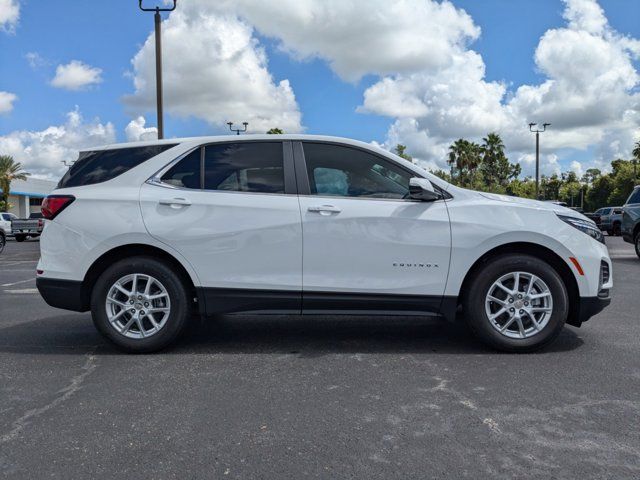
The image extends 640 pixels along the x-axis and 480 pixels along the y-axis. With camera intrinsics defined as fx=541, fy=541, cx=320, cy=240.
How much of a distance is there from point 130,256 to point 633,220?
12.6 metres

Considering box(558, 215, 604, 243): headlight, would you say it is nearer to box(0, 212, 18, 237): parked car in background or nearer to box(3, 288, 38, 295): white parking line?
box(3, 288, 38, 295): white parking line

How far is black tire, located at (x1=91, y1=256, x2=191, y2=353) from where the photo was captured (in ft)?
14.2

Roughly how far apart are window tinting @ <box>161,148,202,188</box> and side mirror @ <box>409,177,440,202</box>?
1.73 metres

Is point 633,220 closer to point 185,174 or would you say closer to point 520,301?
point 520,301

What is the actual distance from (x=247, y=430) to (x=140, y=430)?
58 cm

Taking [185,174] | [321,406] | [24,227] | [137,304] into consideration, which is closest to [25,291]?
[137,304]

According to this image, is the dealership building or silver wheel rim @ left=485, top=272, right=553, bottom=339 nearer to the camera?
silver wheel rim @ left=485, top=272, right=553, bottom=339

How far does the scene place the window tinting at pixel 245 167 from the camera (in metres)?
4.45

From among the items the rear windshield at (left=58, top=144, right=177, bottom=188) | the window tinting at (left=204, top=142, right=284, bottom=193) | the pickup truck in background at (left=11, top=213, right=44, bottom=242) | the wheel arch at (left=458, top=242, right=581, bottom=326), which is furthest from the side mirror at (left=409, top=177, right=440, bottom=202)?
the pickup truck in background at (left=11, top=213, right=44, bottom=242)

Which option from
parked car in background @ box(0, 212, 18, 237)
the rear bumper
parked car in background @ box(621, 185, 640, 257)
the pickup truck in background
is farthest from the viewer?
the pickup truck in background

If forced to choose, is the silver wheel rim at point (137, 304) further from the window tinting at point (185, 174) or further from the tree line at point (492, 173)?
the tree line at point (492, 173)

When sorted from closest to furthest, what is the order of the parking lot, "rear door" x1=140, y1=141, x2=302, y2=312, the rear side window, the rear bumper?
the parking lot
"rear door" x1=140, y1=141, x2=302, y2=312
the rear bumper
the rear side window

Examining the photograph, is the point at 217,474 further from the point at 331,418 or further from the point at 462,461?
the point at 462,461

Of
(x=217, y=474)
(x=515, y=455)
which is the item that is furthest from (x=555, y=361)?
(x=217, y=474)
